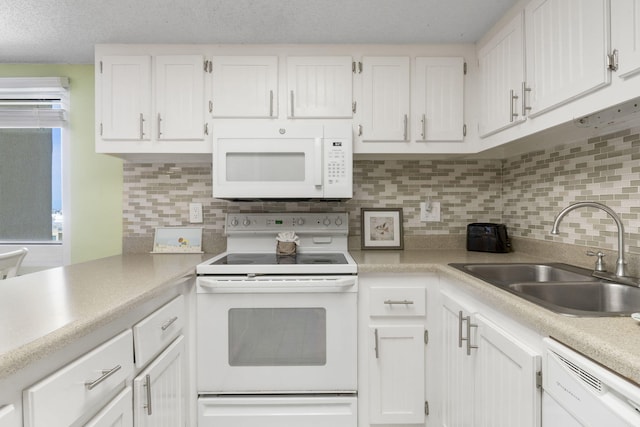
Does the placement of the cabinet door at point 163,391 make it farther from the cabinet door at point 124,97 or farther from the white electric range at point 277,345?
the cabinet door at point 124,97

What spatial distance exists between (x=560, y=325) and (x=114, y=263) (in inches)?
74.3

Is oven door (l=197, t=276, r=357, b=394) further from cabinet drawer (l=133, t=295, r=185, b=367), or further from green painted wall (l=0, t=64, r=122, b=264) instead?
green painted wall (l=0, t=64, r=122, b=264)

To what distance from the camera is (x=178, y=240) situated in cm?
222

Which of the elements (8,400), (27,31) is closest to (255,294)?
(8,400)

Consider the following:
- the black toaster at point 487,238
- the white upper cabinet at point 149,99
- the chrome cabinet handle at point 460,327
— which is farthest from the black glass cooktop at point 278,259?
the black toaster at point 487,238

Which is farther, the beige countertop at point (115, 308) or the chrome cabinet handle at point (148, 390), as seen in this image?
the chrome cabinet handle at point (148, 390)

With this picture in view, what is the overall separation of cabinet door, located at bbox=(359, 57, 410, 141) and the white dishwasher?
1361 millimetres

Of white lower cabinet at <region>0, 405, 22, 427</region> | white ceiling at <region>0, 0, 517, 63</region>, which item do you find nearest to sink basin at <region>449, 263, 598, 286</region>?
white ceiling at <region>0, 0, 517, 63</region>

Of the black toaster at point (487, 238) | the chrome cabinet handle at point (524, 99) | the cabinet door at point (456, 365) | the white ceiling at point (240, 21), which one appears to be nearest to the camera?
the cabinet door at point (456, 365)

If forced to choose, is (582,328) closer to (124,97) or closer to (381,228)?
(381,228)

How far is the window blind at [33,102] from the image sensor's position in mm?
2275

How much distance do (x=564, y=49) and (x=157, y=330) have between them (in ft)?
5.84

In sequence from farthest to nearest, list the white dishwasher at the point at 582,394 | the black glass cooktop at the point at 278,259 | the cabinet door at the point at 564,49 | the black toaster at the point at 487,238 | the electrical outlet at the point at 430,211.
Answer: the electrical outlet at the point at 430,211
the black toaster at the point at 487,238
the black glass cooktop at the point at 278,259
the cabinet door at the point at 564,49
the white dishwasher at the point at 582,394

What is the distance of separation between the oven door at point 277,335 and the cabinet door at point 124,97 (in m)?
0.98
